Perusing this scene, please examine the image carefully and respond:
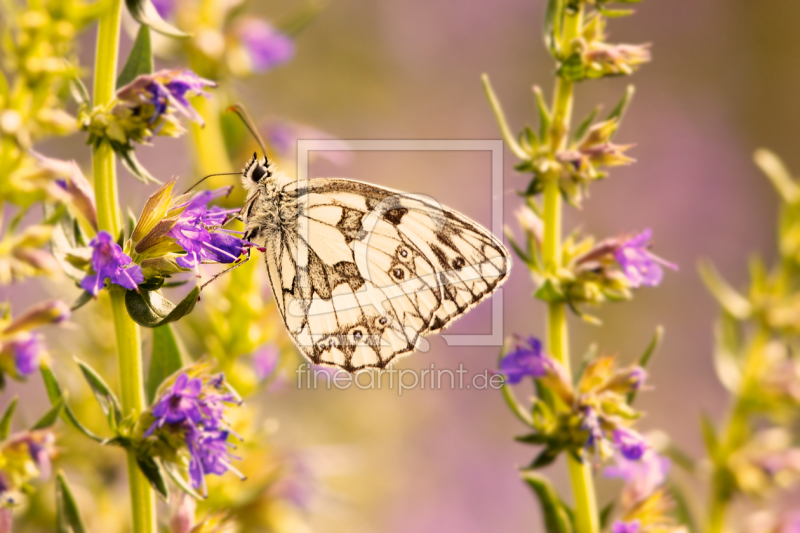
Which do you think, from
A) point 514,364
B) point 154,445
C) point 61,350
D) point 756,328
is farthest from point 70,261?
point 756,328

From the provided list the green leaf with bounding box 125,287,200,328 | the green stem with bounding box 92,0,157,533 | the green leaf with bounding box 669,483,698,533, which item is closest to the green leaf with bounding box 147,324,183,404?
the green stem with bounding box 92,0,157,533

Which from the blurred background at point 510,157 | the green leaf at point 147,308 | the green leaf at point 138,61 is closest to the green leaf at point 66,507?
the green leaf at point 147,308

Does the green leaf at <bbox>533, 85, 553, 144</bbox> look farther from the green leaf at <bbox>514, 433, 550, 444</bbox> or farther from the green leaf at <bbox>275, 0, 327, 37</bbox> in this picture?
the green leaf at <bbox>275, 0, 327, 37</bbox>

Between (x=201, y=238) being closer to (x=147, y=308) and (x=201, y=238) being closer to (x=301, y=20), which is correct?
(x=147, y=308)

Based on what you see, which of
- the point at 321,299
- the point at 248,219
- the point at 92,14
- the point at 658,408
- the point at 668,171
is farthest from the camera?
the point at 668,171

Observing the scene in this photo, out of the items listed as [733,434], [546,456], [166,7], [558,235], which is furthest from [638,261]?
[166,7]

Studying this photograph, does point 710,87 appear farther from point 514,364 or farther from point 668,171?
point 514,364

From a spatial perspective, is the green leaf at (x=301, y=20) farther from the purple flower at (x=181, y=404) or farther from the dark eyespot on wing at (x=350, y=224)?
the purple flower at (x=181, y=404)

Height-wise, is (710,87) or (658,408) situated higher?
(710,87)

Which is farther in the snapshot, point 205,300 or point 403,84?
point 403,84
